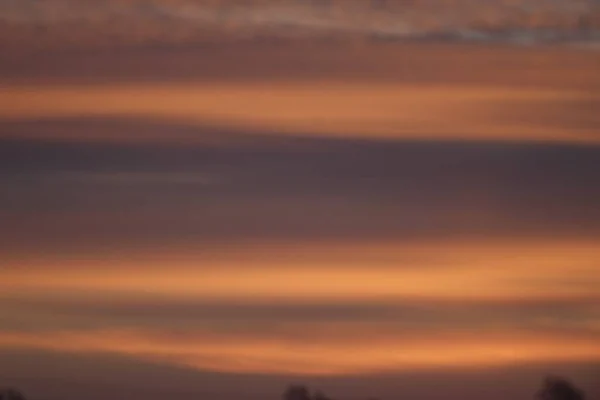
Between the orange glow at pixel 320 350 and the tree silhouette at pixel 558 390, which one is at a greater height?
the orange glow at pixel 320 350

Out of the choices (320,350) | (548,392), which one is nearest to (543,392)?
(548,392)

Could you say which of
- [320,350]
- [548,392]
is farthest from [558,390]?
[320,350]

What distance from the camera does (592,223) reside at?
3.79 m

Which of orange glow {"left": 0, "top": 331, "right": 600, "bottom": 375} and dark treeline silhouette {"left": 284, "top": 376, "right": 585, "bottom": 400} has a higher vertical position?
orange glow {"left": 0, "top": 331, "right": 600, "bottom": 375}

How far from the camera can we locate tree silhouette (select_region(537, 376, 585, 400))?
3506 mm

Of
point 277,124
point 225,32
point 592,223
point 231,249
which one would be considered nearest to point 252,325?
point 231,249

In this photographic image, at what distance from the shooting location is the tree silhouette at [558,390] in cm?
351

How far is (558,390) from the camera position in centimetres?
353

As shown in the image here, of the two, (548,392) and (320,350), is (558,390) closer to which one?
(548,392)

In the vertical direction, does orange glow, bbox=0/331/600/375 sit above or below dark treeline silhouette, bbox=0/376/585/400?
above

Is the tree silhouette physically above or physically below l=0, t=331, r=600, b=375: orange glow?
below

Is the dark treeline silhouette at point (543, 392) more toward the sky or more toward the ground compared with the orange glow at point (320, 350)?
more toward the ground

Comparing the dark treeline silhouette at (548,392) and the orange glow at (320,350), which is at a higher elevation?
the orange glow at (320,350)

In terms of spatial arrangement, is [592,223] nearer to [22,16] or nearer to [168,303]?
[168,303]
